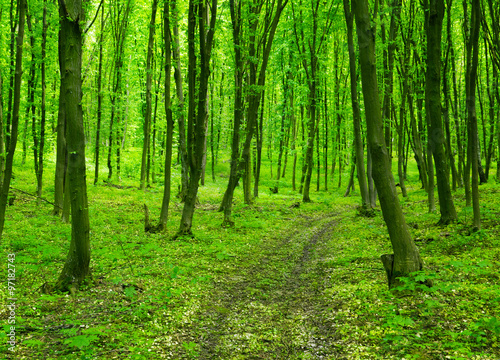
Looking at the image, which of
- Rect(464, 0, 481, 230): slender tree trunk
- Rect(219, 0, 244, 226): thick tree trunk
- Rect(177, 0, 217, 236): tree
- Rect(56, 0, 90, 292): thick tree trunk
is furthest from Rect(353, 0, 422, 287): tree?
Rect(219, 0, 244, 226): thick tree trunk

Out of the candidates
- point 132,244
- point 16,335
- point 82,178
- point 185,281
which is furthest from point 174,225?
point 16,335

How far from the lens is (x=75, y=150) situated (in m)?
6.60

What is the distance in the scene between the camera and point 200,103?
12.0 m

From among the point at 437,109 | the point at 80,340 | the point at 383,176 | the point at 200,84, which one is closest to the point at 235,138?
the point at 200,84

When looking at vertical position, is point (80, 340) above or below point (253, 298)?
above

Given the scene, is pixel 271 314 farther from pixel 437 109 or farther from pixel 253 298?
pixel 437 109

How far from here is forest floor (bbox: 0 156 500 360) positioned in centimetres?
473

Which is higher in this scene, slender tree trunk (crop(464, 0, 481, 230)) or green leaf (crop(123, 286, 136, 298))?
slender tree trunk (crop(464, 0, 481, 230))

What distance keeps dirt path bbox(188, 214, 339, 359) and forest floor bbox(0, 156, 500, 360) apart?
27 mm

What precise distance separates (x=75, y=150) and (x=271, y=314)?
5133 mm

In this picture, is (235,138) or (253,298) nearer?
(253,298)

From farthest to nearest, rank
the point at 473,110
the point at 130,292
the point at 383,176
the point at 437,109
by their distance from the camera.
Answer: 1. the point at 437,109
2. the point at 473,110
3. the point at 383,176
4. the point at 130,292

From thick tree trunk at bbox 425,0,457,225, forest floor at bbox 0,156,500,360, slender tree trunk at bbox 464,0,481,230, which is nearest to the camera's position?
forest floor at bbox 0,156,500,360

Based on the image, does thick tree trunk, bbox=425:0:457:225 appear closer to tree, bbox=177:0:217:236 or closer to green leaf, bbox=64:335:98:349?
tree, bbox=177:0:217:236
